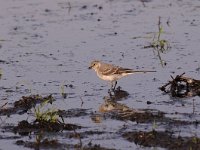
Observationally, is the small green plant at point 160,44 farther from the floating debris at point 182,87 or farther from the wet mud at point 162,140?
the wet mud at point 162,140

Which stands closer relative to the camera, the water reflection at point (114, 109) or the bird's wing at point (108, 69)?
the water reflection at point (114, 109)

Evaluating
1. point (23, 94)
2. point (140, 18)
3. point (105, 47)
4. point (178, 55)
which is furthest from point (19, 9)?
point (23, 94)

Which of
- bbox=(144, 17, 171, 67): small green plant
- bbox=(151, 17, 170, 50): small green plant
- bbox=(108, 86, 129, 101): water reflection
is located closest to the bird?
bbox=(108, 86, 129, 101): water reflection

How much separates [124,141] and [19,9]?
1144cm

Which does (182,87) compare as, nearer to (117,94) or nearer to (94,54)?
(117,94)

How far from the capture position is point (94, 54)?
17.0 meters

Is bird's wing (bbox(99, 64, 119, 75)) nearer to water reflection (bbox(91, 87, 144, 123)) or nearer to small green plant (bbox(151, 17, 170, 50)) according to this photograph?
water reflection (bbox(91, 87, 144, 123))

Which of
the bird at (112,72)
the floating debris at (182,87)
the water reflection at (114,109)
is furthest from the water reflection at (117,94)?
the floating debris at (182,87)

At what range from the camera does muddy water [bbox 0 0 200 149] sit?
12.3 metres

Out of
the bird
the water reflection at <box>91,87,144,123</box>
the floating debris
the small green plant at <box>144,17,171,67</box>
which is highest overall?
the small green plant at <box>144,17,171,67</box>

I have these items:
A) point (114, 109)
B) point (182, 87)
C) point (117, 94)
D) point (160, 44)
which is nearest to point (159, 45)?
point (160, 44)

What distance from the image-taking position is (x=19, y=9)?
21688 millimetres

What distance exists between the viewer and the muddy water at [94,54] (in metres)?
12.3

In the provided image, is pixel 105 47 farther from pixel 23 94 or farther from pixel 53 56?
pixel 23 94
